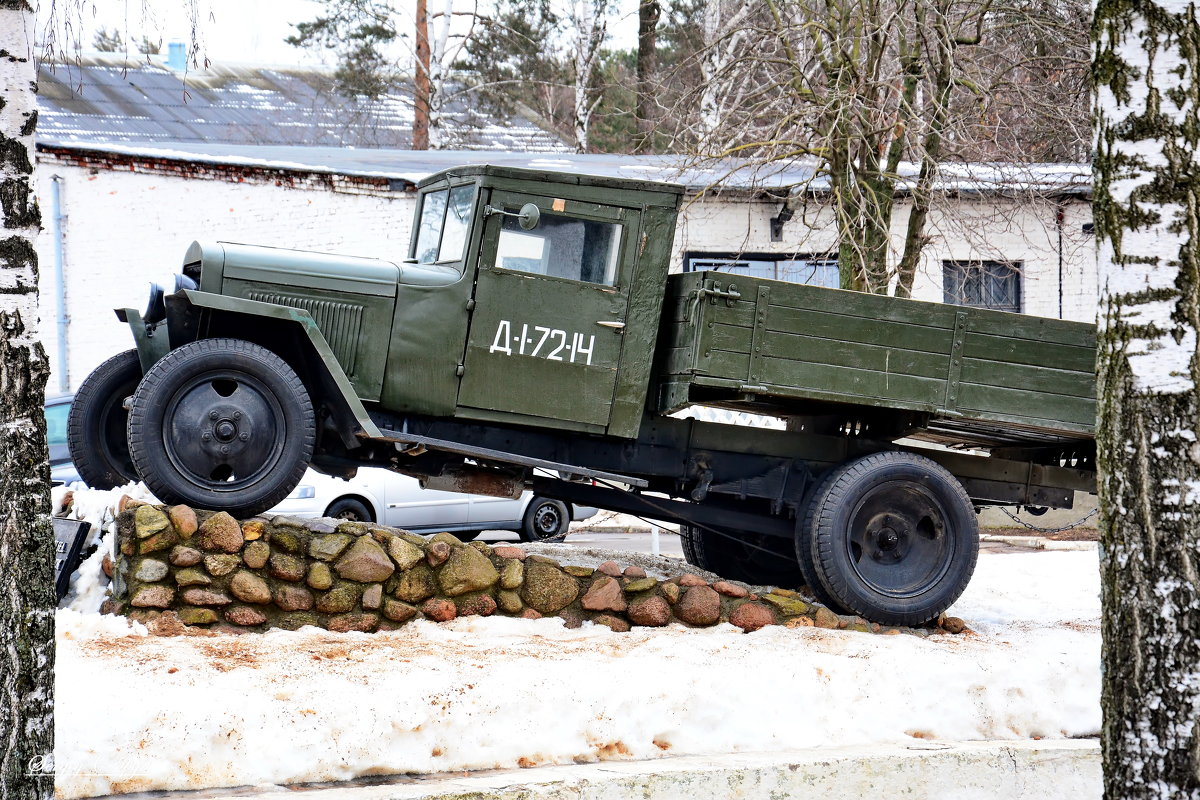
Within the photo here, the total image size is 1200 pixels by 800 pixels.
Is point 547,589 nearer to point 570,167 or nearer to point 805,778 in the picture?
point 805,778

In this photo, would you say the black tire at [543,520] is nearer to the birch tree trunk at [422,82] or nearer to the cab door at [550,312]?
the cab door at [550,312]

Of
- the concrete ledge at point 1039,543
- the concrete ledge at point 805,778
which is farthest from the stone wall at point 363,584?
the concrete ledge at point 1039,543

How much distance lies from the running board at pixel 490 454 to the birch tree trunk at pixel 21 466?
3.07 m

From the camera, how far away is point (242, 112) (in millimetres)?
23719

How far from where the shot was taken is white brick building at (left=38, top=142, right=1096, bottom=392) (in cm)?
1413

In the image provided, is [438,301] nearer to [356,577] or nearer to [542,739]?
[356,577]

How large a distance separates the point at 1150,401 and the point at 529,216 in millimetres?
3983

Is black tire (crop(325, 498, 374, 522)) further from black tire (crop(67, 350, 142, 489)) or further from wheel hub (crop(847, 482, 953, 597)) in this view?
wheel hub (crop(847, 482, 953, 597))

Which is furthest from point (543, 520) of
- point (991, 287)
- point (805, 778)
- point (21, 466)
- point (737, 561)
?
point (21, 466)

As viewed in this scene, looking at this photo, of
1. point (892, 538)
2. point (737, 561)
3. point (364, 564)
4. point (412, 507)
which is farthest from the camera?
point (412, 507)

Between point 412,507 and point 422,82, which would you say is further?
point 422,82

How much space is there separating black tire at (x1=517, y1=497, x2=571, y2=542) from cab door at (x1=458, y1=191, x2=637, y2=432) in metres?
5.45

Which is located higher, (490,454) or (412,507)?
(490,454)

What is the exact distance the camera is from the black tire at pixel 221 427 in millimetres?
5934
